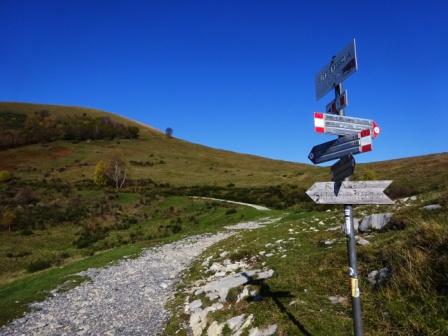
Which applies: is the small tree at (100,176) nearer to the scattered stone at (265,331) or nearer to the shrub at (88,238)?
the shrub at (88,238)

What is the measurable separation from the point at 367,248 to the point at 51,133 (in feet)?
437

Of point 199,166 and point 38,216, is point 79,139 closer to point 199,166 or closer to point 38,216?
point 199,166

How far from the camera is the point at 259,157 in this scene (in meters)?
151

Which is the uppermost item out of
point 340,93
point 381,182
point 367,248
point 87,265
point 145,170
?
point 145,170

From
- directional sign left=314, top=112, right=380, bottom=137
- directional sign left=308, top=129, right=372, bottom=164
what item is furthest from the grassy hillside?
directional sign left=314, top=112, right=380, bottom=137

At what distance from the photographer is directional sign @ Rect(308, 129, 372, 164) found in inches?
213

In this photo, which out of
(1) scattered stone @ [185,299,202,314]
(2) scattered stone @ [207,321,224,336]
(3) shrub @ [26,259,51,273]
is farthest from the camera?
(3) shrub @ [26,259,51,273]

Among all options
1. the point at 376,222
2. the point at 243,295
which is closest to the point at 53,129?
the point at 376,222

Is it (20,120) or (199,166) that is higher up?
(20,120)

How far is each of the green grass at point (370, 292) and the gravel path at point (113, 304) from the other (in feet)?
4.16

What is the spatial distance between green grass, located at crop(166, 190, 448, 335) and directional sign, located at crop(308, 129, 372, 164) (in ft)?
10.8

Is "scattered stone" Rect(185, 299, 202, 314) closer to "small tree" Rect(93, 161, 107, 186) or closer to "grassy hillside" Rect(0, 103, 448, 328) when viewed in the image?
"grassy hillside" Rect(0, 103, 448, 328)

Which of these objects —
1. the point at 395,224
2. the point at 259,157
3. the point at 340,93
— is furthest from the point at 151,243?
the point at 259,157

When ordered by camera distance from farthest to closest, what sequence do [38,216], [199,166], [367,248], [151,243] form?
1. [199,166]
2. [38,216]
3. [151,243]
4. [367,248]
